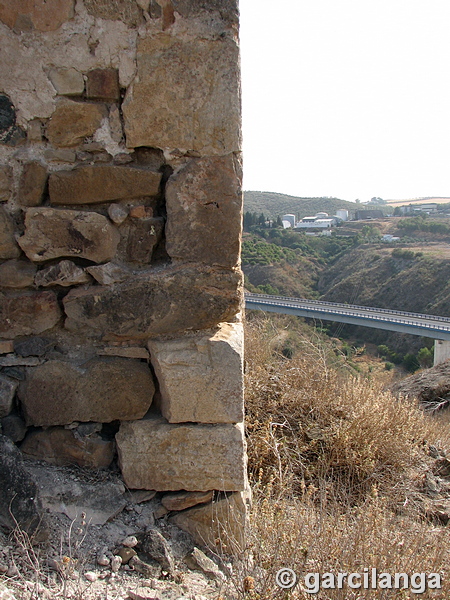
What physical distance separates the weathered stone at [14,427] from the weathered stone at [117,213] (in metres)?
0.81

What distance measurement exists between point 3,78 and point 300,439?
2212mm

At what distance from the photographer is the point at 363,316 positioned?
928 inches

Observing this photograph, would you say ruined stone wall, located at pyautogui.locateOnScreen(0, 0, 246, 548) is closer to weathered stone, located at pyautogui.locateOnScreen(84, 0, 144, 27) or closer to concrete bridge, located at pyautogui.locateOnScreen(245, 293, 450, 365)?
weathered stone, located at pyautogui.locateOnScreen(84, 0, 144, 27)

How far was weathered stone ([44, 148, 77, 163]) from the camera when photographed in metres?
1.62

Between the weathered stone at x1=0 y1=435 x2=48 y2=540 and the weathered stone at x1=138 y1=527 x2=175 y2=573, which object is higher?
the weathered stone at x1=0 y1=435 x2=48 y2=540

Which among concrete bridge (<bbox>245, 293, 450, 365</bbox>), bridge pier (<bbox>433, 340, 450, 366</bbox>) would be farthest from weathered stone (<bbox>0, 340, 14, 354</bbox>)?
bridge pier (<bbox>433, 340, 450, 366</bbox>)

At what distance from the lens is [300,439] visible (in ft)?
8.55

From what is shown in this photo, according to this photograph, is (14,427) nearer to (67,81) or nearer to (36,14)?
(67,81)

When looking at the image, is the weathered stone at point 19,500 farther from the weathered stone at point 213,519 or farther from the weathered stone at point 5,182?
the weathered stone at point 5,182

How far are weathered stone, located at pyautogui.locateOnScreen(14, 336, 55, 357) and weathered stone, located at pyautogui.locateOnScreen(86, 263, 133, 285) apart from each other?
0.31 m

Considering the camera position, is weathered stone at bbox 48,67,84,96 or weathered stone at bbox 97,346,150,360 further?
weathered stone at bbox 97,346,150,360

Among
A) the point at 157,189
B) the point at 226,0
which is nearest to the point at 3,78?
the point at 157,189

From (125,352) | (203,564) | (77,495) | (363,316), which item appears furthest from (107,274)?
(363,316)

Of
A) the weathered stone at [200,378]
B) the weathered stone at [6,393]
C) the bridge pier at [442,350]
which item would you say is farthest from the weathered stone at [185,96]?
the bridge pier at [442,350]
